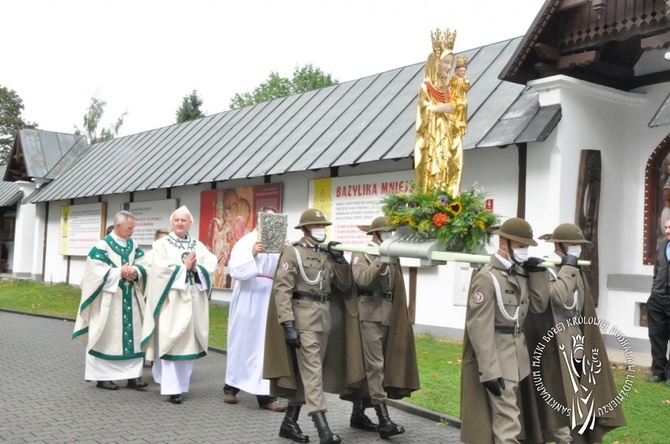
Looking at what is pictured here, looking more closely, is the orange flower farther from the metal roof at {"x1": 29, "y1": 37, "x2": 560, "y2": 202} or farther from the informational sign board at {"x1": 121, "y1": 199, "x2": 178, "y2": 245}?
the informational sign board at {"x1": 121, "y1": 199, "x2": 178, "y2": 245}

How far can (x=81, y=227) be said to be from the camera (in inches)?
979

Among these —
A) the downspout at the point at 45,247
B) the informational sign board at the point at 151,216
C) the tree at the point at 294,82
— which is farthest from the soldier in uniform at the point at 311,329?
the tree at the point at 294,82

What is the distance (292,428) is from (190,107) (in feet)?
177

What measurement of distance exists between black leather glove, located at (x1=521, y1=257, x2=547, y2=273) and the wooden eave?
554 cm

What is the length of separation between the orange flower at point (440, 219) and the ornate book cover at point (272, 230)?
192 cm

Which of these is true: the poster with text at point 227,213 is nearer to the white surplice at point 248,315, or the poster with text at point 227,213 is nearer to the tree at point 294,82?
the white surplice at point 248,315

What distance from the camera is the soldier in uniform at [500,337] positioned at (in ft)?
16.3

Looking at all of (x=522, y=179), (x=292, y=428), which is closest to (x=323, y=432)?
(x=292, y=428)

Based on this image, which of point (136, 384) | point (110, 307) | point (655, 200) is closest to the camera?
point (136, 384)

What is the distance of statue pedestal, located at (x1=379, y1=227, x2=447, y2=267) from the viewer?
573cm

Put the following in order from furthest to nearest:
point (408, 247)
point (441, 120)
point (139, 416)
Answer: point (139, 416), point (441, 120), point (408, 247)

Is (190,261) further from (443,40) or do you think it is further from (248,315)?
(443,40)

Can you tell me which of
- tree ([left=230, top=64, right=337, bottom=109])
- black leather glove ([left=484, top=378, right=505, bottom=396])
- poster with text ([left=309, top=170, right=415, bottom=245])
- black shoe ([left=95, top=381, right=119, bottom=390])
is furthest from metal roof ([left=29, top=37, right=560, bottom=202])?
tree ([left=230, top=64, right=337, bottom=109])

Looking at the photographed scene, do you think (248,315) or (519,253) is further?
(248,315)
